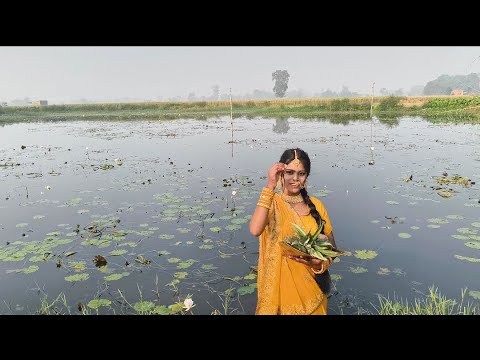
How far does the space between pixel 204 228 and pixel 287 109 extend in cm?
3665

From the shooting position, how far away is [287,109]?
42.2m

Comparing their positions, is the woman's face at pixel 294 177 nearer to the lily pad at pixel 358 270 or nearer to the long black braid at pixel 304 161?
the long black braid at pixel 304 161

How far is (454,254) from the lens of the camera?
6117 mm

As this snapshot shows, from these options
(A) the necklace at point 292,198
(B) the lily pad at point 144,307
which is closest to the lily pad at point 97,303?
(B) the lily pad at point 144,307

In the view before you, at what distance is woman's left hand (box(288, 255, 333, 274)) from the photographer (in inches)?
97.1

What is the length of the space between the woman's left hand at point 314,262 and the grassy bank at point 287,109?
30240mm

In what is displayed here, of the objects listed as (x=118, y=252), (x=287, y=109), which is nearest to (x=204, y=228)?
(x=118, y=252)

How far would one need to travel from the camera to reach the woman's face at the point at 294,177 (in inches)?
107

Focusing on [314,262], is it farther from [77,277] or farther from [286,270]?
[77,277]

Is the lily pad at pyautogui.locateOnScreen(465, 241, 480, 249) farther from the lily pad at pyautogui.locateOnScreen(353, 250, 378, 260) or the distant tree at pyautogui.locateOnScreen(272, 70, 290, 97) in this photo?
the distant tree at pyautogui.locateOnScreen(272, 70, 290, 97)

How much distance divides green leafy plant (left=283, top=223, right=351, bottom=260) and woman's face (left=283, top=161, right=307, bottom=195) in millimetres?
306

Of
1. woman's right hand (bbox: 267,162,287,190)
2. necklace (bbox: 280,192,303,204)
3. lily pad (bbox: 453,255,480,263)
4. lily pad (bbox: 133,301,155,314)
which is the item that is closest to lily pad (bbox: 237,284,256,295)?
lily pad (bbox: 133,301,155,314)
